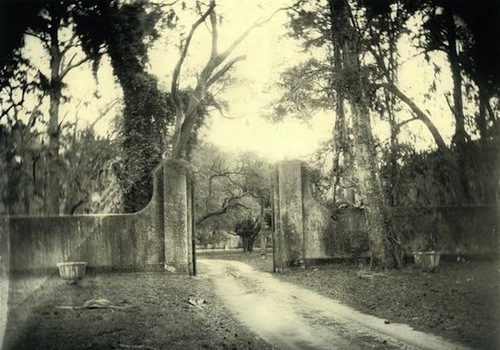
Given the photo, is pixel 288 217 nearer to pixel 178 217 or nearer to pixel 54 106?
pixel 178 217

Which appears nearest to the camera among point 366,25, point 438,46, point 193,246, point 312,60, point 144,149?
point 438,46

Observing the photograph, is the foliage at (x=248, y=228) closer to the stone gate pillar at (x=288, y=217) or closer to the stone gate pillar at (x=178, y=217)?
the stone gate pillar at (x=288, y=217)

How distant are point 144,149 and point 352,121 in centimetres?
500

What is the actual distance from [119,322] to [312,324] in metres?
2.49

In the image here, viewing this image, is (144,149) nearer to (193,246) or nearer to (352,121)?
(193,246)

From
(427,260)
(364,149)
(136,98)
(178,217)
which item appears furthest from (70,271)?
(427,260)

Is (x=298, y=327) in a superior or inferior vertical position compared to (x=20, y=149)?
inferior

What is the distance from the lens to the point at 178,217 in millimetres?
9172

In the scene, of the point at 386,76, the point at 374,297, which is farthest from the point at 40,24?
the point at 374,297

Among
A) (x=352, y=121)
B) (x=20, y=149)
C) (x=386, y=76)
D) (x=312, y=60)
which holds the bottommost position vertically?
(x=20, y=149)

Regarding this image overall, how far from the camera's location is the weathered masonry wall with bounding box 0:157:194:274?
19.5 feet

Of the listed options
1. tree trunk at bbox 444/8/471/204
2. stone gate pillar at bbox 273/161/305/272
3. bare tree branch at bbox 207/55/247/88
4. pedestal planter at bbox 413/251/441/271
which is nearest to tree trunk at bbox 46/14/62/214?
bare tree branch at bbox 207/55/247/88

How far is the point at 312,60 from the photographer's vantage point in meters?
8.12

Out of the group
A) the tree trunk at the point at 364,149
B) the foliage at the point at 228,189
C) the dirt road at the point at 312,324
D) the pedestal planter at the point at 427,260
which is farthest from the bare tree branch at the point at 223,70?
the foliage at the point at 228,189
